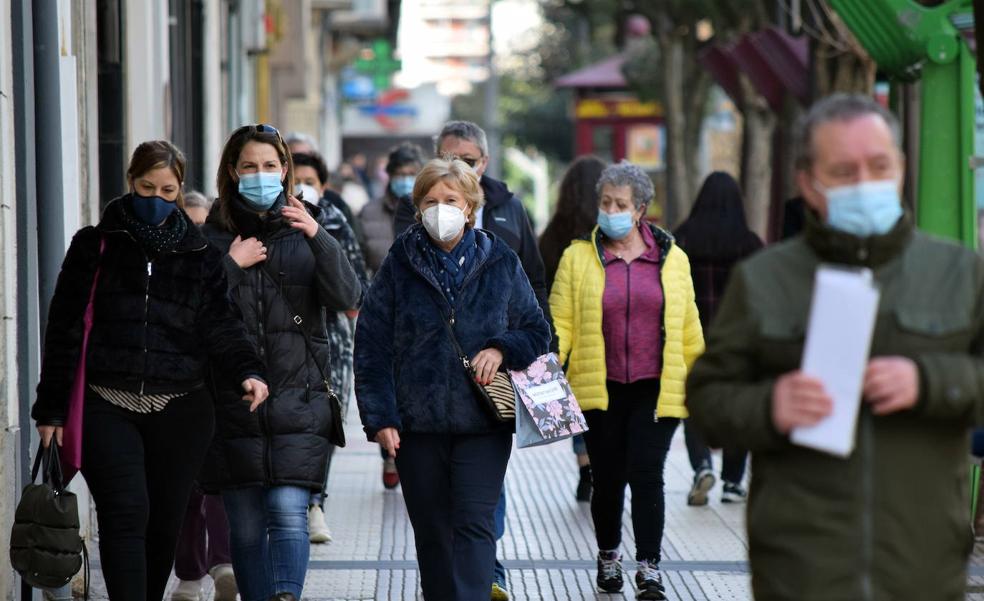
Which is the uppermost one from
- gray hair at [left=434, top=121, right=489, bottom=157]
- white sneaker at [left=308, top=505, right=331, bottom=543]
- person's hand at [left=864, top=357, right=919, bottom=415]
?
gray hair at [left=434, top=121, right=489, bottom=157]

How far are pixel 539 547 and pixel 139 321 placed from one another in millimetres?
3395

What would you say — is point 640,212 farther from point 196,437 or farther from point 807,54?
point 807,54

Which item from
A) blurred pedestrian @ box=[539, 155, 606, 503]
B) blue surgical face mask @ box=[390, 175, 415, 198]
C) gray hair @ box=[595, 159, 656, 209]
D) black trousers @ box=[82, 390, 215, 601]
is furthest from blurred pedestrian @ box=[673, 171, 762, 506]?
black trousers @ box=[82, 390, 215, 601]

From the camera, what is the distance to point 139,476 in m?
5.86

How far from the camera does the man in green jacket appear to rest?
11.8 ft

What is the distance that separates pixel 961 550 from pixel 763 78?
13.5 metres

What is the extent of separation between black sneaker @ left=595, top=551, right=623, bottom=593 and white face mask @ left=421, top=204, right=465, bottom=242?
2109 millimetres

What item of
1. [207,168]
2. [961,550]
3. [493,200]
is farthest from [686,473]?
[961,550]

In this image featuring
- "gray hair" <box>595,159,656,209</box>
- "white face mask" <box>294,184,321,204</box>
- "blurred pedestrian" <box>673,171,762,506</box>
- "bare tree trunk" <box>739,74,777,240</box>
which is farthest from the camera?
"bare tree trunk" <box>739,74,777,240</box>

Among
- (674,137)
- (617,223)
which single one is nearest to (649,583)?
(617,223)

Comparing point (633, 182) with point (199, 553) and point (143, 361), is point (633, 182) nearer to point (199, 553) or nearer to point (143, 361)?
point (199, 553)

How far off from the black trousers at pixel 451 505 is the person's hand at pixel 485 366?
19 centimetres

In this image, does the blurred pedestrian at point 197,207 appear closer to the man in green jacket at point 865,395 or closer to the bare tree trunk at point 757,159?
the man in green jacket at point 865,395

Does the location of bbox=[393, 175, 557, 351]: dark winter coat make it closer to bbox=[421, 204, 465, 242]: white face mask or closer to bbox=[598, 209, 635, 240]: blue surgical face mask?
bbox=[598, 209, 635, 240]: blue surgical face mask
